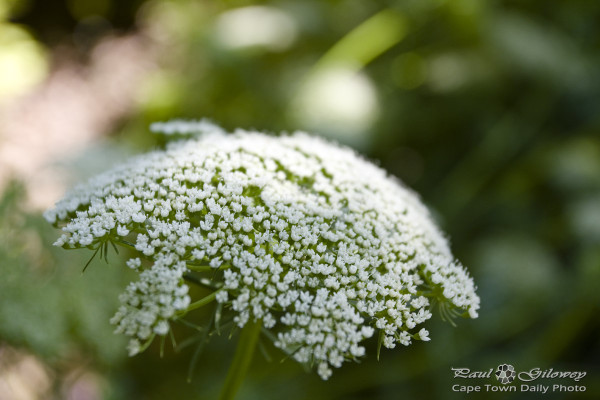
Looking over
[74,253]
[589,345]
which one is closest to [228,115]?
[74,253]

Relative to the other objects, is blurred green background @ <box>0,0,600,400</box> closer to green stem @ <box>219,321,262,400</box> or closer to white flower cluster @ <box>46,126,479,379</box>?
green stem @ <box>219,321,262,400</box>

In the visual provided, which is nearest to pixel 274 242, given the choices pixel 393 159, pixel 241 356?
pixel 241 356

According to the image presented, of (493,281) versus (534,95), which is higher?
(534,95)

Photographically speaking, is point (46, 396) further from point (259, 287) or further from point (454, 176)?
point (454, 176)

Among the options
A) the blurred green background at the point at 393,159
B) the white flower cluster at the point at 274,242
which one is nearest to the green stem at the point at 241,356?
the white flower cluster at the point at 274,242

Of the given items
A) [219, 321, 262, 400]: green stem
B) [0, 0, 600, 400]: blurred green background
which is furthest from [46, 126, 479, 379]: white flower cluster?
[0, 0, 600, 400]: blurred green background
